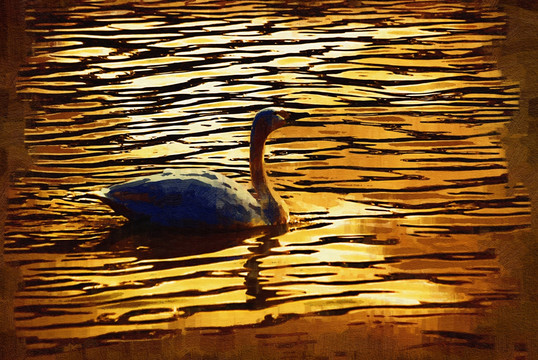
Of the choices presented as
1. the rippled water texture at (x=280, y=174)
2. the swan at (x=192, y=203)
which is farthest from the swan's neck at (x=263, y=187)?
the rippled water texture at (x=280, y=174)

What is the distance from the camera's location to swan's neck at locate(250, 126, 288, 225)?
9.18 metres

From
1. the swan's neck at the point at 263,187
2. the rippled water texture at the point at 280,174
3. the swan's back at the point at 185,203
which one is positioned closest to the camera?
the rippled water texture at the point at 280,174

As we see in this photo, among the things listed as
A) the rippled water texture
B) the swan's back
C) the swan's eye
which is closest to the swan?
the swan's back

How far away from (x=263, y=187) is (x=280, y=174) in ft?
4.62

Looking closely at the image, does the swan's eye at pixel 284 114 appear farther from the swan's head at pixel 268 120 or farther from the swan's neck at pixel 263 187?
the swan's neck at pixel 263 187

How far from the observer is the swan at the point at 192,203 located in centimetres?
888

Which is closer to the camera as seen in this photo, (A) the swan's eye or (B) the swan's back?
(B) the swan's back

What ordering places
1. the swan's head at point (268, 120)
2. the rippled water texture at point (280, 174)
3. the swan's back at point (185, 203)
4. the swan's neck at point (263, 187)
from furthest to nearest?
the swan's head at point (268, 120) < the swan's neck at point (263, 187) < the swan's back at point (185, 203) < the rippled water texture at point (280, 174)

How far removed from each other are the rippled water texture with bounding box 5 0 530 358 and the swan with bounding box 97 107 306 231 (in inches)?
5.9

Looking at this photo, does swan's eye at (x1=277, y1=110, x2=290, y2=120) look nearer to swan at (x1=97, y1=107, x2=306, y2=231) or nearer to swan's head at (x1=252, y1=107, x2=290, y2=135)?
swan's head at (x1=252, y1=107, x2=290, y2=135)

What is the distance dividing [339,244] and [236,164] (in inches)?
117

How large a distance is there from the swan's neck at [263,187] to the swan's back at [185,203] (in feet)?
0.61

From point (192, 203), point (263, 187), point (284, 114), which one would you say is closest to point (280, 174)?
point (284, 114)

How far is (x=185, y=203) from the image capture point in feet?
29.1
